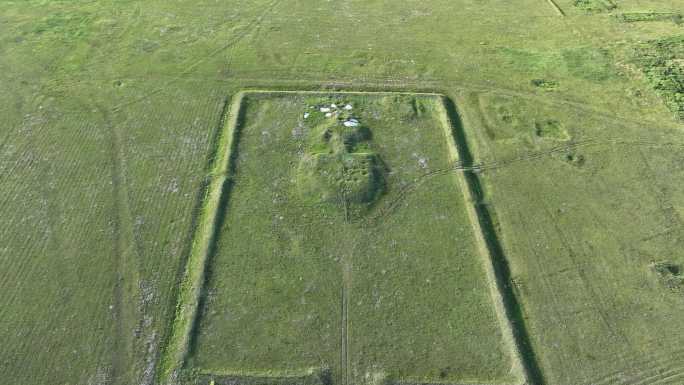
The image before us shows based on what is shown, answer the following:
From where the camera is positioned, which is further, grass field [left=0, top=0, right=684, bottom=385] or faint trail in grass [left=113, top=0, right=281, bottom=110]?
faint trail in grass [left=113, top=0, right=281, bottom=110]

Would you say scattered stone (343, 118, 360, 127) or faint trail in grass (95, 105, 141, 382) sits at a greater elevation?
scattered stone (343, 118, 360, 127)

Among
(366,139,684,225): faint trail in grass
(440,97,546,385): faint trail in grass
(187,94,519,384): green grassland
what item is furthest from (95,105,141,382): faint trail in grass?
(440,97,546,385): faint trail in grass

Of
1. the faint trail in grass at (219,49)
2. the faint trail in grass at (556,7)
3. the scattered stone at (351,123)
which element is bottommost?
the scattered stone at (351,123)

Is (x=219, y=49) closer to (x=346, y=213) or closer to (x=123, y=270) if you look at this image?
(x=346, y=213)

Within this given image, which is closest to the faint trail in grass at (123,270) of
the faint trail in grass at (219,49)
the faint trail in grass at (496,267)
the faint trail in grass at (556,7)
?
the faint trail in grass at (219,49)

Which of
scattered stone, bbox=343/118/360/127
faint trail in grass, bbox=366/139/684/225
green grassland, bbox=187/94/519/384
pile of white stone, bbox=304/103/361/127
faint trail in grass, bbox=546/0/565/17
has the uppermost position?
faint trail in grass, bbox=546/0/565/17

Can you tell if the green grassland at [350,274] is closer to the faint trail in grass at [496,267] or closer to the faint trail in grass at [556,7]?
the faint trail in grass at [496,267]

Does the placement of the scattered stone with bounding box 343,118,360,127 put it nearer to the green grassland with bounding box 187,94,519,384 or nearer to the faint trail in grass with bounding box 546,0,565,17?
the green grassland with bounding box 187,94,519,384

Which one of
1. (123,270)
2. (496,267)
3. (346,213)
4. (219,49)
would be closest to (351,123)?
(346,213)
